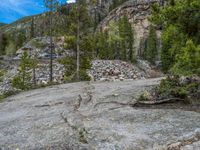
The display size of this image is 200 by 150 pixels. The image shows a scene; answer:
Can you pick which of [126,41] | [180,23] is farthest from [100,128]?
[126,41]

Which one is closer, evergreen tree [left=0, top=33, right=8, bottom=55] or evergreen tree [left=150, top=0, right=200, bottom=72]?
evergreen tree [left=150, top=0, right=200, bottom=72]

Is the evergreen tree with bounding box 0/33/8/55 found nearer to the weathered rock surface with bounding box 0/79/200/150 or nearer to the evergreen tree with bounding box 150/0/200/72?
the weathered rock surface with bounding box 0/79/200/150

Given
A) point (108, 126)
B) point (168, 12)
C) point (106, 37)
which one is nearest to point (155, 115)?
point (108, 126)

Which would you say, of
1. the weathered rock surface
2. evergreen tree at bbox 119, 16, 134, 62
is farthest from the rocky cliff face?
the weathered rock surface

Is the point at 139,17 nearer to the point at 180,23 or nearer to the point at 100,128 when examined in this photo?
the point at 180,23

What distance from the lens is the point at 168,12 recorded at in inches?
368

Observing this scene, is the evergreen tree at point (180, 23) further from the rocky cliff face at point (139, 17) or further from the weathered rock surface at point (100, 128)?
the rocky cliff face at point (139, 17)

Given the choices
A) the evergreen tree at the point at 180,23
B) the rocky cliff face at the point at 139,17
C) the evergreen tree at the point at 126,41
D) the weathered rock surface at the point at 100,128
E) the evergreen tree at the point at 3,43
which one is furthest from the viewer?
the rocky cliff face at the point at 139,17

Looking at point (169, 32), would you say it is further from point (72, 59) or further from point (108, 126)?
point (72, 59)

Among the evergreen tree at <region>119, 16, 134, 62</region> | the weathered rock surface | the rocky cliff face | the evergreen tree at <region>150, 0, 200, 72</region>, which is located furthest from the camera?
the rocky cliff face

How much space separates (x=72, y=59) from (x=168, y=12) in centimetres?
1336

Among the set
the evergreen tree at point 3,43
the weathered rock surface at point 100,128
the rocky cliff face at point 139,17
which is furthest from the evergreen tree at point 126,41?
the weathered rock surface at point 100,128

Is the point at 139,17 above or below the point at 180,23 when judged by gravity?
above

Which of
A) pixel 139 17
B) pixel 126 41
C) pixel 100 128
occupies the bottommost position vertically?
pixel 100 128
